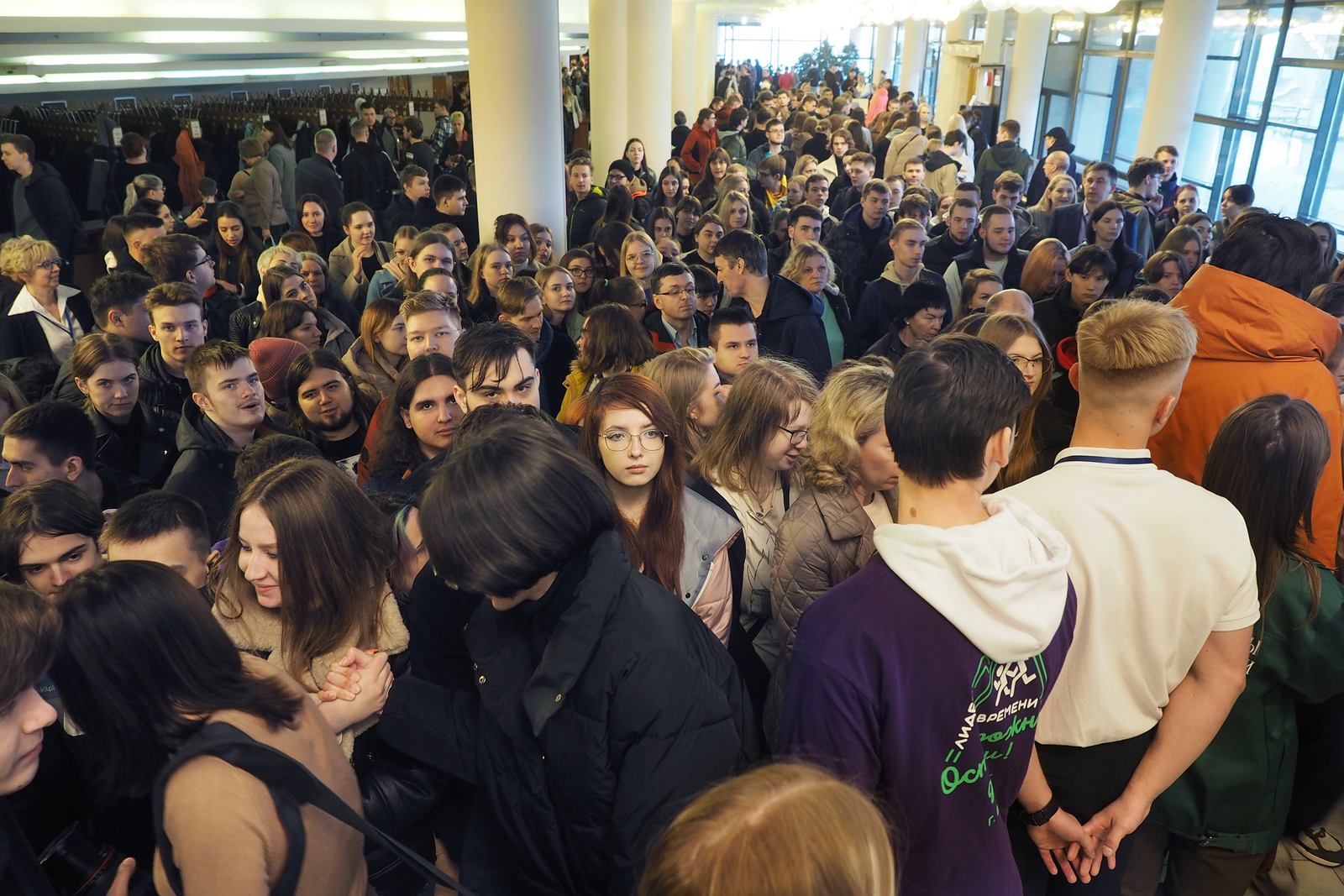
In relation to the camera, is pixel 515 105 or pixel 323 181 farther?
pixel 323 181

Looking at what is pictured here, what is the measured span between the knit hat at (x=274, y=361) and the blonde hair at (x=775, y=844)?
351 centimetres

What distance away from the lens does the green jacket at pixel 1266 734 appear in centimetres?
206

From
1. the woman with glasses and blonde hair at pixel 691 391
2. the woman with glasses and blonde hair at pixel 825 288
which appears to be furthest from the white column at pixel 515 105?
the woman with glasses and blonde hair at pixel 691 391

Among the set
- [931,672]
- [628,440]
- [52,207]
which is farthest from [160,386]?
[52,207]

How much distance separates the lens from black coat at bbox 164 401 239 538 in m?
3.23

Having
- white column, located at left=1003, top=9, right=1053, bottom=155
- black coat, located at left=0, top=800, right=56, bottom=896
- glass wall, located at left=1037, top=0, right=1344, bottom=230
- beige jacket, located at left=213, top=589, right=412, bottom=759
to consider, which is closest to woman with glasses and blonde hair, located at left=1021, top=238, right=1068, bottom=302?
beige jacket, located at left=213, top=589, right=412, bottom=759

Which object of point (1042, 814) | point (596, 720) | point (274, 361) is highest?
point (596, 720)

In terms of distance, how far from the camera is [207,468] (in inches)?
130

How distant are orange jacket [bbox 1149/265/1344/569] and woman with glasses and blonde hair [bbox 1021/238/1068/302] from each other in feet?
7.96

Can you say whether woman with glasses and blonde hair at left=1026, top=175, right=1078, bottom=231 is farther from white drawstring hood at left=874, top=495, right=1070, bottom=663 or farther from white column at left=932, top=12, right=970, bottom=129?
white column at left=932, top=12, right=970, bottom=129

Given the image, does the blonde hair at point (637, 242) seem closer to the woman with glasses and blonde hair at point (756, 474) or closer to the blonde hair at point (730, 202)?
the blonde hair at point (730, 202)

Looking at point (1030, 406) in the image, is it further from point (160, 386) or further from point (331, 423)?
point (160, 386)

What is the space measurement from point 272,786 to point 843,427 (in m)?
1.67

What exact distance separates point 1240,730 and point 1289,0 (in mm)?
10975
